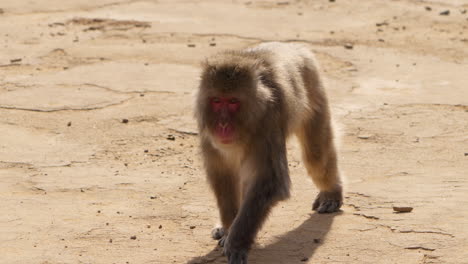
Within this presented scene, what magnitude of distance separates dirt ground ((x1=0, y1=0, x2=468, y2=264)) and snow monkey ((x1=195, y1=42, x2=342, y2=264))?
0.89 ft

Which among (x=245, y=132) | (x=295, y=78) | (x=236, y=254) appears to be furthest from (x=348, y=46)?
(x=236, y=254)

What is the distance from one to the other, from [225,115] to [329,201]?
3.91ft

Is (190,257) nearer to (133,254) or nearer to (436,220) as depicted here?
(133,254)

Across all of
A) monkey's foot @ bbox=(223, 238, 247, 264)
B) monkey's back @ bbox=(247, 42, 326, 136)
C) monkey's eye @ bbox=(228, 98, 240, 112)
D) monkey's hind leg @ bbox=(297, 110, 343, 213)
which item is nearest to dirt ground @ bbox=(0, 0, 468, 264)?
monkey's hind leg @ bbox=(297, 110, 343, 213)

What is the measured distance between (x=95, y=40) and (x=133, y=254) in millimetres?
5266

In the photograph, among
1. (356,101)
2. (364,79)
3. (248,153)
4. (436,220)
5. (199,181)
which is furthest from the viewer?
(364,79)

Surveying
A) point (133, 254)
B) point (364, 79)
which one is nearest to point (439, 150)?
point (364, 79)

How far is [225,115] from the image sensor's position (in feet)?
14.8

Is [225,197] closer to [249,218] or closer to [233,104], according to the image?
[249,218]

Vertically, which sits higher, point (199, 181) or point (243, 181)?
point (243, 181)

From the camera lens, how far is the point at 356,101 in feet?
24.8

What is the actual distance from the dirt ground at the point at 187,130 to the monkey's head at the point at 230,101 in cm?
70

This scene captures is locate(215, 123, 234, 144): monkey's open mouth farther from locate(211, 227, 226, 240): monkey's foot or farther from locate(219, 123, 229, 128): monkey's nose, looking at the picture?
locate(211, 227, 226, 240): monkey's foot

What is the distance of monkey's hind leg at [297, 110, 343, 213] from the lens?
541 centimetres
